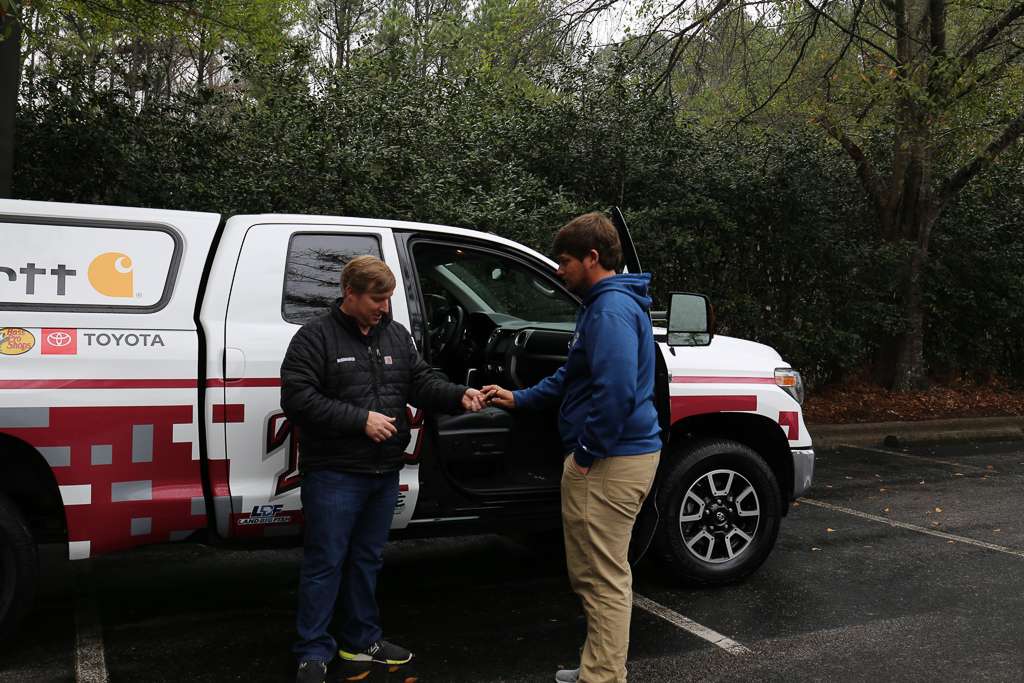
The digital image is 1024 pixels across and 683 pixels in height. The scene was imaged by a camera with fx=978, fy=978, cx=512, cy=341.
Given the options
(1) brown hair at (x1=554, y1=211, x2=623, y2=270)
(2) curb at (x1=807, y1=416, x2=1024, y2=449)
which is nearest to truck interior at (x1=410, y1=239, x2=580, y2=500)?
(1) brown hair at (x1=554, y1=211, x2=623, y2=270)

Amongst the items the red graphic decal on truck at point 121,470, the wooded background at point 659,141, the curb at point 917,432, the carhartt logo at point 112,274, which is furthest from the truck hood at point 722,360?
the curb at point 917,432

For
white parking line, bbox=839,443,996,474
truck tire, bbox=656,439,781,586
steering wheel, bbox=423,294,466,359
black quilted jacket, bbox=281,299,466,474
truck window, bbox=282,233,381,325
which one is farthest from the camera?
white parking line, bbox=839,443,996,474

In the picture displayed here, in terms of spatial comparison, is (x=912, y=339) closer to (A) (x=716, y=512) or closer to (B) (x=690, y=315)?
(A) (x=716, y=512)

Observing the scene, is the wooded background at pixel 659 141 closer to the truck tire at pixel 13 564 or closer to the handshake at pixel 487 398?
the truck tire at pixel 13 564

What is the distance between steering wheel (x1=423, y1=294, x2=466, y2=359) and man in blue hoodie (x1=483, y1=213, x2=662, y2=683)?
181 cm

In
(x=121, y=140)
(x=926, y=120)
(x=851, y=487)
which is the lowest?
(x=851, y=487)

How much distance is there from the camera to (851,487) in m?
8.14

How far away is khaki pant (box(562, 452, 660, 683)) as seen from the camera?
3.48m

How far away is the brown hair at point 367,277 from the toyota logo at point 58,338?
1131mm

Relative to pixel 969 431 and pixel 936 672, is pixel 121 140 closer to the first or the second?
pixel 936 672

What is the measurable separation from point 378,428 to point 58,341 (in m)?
1.31

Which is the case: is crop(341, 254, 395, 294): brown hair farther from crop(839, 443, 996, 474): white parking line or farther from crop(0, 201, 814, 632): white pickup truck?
crop(839, 443, 996, 474): white parking line

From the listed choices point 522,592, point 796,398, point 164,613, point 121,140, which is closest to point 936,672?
point 796,398

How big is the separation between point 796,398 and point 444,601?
217 centimetres
